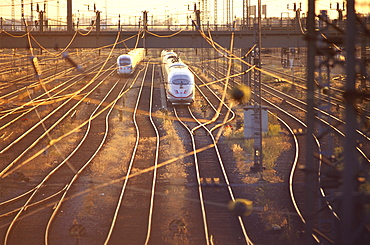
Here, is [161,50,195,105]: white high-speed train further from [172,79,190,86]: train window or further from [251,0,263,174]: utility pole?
[251,0,263,174]: utility pole

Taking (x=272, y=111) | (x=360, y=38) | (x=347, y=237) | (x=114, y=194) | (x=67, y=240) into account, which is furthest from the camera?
(x=272, y=111)

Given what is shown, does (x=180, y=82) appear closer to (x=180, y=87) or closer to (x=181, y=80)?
(x=181, y=80)

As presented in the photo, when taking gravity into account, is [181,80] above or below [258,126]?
above

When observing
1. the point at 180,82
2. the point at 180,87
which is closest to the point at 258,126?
the point at 180,82

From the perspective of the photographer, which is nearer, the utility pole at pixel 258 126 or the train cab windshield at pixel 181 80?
the utility pole at pixel 258 126

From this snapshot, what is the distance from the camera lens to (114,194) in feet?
45.0

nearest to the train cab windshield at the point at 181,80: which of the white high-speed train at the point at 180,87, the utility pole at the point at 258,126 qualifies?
the white high-speed train at the point at 180,87

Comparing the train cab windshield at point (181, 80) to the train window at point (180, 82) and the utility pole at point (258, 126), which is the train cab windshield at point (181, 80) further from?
the utility pole at point (258, 126)

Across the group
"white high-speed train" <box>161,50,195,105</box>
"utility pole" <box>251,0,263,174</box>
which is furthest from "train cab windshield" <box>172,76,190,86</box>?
"utility pole" <box>251,0,263,174</box>

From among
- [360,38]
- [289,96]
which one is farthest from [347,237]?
[289,96]

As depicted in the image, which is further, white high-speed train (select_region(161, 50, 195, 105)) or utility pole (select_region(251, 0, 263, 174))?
white high-speed train (select_region(161, 50, 195, 105))

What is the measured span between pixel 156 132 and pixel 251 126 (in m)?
6.17

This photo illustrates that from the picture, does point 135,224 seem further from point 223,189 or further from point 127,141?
point 127,141

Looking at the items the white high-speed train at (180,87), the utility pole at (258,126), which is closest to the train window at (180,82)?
the white high-speed train at (180,87)
